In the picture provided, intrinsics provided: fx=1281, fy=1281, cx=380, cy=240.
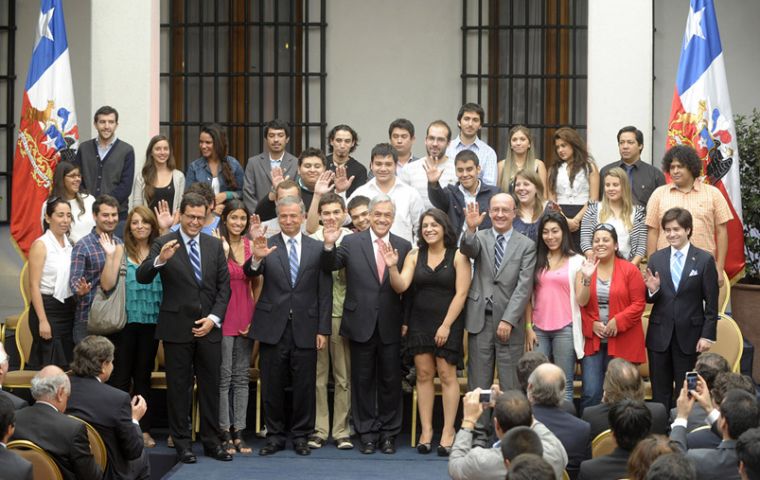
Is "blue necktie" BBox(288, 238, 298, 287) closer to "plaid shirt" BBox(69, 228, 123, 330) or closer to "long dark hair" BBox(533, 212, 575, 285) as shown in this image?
"plaid shirt" BBox(69, 228, 123, 330)

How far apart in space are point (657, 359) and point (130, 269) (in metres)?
3.76

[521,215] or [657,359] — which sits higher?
[521,215]

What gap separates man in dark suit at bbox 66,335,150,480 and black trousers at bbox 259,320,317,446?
186 centimetres

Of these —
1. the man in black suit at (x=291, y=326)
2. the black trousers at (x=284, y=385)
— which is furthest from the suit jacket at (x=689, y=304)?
the black trousers at (x=284, y=385)

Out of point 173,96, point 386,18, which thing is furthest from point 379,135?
point 173,96

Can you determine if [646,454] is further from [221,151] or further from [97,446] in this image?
[221,151]

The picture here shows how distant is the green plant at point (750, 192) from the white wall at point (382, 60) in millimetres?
3384

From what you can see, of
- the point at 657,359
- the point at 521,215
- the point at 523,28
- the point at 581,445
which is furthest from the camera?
the point at 523,28

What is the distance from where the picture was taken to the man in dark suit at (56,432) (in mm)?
6664

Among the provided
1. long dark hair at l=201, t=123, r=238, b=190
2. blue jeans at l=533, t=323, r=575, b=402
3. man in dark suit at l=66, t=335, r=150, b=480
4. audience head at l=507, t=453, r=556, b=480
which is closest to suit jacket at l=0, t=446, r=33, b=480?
man in dark suit at l=66, t=335, r=150, b=480

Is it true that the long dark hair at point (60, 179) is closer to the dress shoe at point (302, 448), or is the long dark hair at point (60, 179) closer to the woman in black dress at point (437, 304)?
the dress shoe at point (302, 448)

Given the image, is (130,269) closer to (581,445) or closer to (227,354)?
(227,354)

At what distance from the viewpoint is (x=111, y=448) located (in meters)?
7.27

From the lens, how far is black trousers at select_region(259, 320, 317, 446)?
9.16 metres
